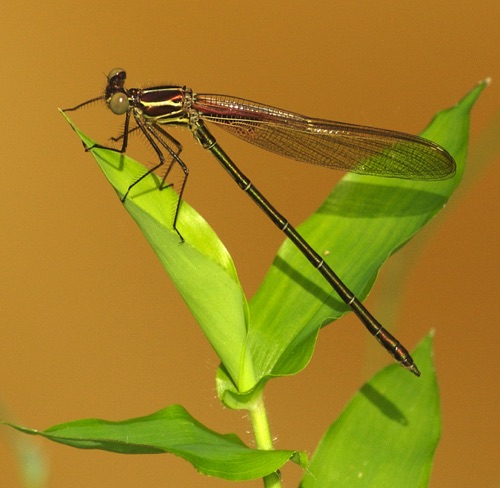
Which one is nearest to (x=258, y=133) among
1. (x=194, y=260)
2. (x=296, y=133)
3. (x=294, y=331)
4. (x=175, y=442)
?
(x=296, y=133)

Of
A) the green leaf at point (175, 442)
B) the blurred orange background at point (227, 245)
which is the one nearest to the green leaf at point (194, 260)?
the green leaf at point (175, 442)

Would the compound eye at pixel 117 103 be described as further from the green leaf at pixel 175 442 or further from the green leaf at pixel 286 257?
the green leaf at pixel 175 442

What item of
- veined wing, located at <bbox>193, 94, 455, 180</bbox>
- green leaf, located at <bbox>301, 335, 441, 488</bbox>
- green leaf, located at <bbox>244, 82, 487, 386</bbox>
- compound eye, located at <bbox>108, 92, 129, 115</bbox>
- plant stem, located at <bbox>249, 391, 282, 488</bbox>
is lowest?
green leaf, located at <bbox>301, 335, 441, 488</bbox>

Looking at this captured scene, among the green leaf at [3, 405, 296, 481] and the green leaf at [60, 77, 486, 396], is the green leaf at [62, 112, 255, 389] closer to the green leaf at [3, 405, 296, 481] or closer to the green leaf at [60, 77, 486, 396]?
the green leaf at [60, 77, 486, 396]

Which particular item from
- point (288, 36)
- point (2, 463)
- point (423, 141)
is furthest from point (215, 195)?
point (423, 141)

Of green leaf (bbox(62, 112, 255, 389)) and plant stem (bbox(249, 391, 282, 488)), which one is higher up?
green leaf (bbox(62, 112, 255, 389))

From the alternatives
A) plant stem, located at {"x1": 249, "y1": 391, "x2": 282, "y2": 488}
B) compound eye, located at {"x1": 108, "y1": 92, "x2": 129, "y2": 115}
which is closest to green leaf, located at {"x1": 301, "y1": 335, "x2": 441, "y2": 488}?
plant stem, located at {"x1": 249, "y1": 391, "x2": 282, "y2": 488}
